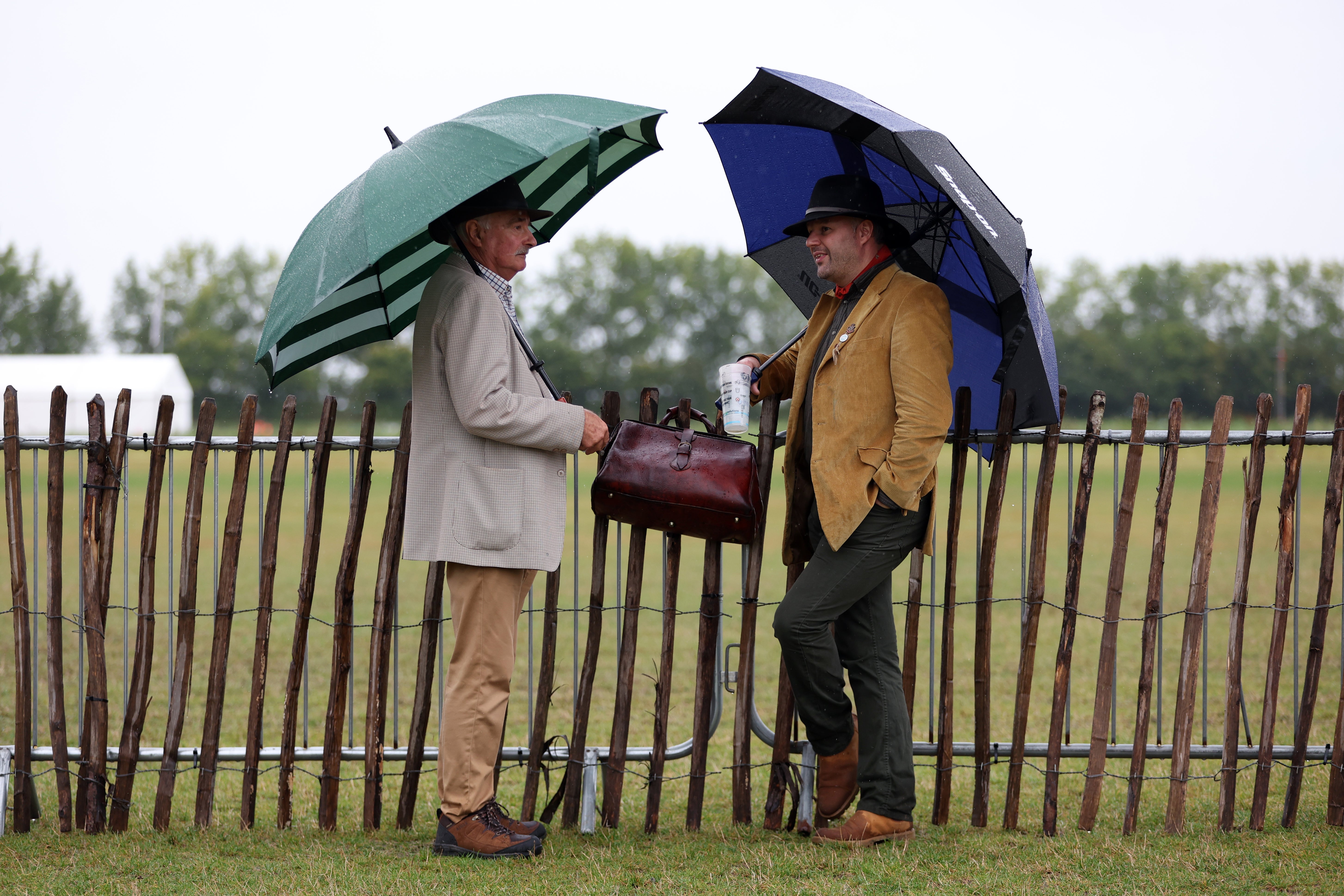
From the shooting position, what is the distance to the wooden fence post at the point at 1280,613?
4.07 meters

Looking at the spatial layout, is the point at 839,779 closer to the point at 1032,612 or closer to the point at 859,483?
the point at 1032,612

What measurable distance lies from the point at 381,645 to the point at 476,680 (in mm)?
625

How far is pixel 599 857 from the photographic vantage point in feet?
12.6

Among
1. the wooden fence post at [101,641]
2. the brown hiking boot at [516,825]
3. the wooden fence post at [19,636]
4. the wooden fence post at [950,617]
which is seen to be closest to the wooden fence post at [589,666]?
the brown hiking boot at [516,825]

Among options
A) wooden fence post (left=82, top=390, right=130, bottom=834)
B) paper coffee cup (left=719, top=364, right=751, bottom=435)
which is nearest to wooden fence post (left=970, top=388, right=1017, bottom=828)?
paper coffee cup (left=719, top=364, right=751, bottom=435)

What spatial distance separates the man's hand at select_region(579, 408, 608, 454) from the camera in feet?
12.0

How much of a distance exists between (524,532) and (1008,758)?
2.22 metres

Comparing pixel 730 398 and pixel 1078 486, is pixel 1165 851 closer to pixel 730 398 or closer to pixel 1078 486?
pixel 1078 486

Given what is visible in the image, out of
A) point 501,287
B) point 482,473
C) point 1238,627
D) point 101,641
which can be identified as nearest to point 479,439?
point 482,473

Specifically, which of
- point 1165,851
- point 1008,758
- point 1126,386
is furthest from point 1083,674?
point 1126,386

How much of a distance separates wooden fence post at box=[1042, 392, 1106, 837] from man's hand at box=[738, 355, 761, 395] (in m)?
1.12

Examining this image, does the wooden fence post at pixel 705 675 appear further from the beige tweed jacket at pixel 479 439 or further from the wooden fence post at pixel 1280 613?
the wooden fence post at pixel 1280 613

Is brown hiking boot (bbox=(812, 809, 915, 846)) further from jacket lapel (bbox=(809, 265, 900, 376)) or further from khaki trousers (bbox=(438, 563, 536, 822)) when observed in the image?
jacket lapel (bbox=(809, 265, 900, 376))

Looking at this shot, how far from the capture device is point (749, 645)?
4168 mm
